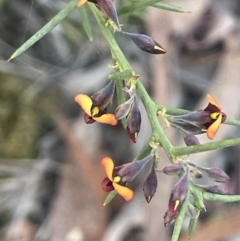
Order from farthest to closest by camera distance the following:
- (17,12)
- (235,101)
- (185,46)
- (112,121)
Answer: (185,46) → (235,101) → (17,12) → (112,121)

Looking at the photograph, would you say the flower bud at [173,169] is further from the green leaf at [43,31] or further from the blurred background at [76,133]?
the blurred background at [76,133]

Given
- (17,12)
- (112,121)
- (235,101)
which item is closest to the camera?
(112,121)

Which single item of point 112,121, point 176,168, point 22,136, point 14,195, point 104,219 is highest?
point 112,121

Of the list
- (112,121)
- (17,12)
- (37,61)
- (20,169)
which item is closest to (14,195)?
(20,169)

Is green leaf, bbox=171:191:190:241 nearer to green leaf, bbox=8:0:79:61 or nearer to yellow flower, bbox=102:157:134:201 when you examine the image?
yellow flower, bbox=102:157:134:201

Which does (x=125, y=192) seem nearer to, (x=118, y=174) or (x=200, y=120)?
(x=118, y=174)

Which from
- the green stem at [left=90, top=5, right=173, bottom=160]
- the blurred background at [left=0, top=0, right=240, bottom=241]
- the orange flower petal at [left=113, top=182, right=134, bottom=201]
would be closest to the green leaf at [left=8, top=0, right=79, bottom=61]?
the green stem at [left=90, top=5, right=173, bottom=160]

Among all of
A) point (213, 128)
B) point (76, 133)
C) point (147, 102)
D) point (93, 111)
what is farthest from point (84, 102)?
point (76, 133)

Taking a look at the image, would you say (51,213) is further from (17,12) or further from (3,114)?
(17,12)
